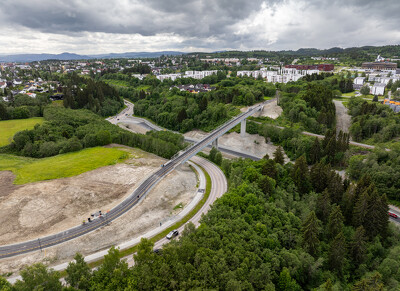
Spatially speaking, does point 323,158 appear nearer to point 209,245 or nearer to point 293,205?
point 293,205

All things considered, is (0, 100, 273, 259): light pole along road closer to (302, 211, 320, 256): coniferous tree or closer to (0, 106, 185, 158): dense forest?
(0, 106, 185, 158): dense forest

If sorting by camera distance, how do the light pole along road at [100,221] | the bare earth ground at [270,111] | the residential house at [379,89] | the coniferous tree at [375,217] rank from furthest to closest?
the residential house at [379,89] → the bare earth ground at [270,111] → the coniferous tree at [375,217] → the light pole along road at [100,221]

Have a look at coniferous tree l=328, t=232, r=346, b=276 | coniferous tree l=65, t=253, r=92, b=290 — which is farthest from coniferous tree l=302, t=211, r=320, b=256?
coniferous tree l=65, t=253, r=92, b=290

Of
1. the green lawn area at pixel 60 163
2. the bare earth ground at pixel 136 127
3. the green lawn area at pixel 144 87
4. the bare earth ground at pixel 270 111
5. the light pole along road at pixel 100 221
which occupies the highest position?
the green lawn area at pixel 144 87

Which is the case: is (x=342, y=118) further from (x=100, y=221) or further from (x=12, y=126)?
(x=12, y=126)

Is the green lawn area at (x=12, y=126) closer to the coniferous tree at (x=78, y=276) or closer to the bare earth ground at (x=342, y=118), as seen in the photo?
the coniferous tree at (x=78, y=276)

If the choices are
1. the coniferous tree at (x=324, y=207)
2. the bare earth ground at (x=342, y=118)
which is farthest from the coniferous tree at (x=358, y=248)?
the bare earth ground at (x=342, y=118)
